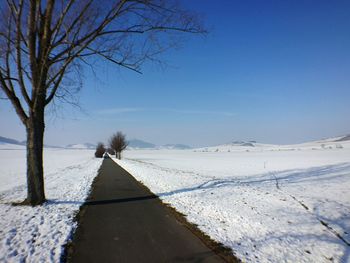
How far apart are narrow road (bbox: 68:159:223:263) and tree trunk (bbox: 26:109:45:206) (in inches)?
66.0

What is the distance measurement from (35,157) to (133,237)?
4.74m

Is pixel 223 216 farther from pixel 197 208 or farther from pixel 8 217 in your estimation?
pixel 8 217

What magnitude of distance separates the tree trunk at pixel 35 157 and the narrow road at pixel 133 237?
5.50 feet

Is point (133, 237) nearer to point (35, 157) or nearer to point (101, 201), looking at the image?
point (101, 201)

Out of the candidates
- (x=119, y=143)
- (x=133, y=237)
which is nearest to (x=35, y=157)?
(x=133, y=237)

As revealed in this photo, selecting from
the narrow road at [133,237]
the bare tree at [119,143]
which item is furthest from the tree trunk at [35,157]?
the bare tree at [119,143]

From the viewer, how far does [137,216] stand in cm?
686

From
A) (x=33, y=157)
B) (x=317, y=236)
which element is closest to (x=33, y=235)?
(x=33, y=157)

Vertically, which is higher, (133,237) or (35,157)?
(35,157)

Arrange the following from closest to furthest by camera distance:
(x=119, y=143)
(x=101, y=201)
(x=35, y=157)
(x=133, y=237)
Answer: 1. (x=133, y=237)
2. (x=35, y=157)
3. (x=101, y=201)
4. (x=119, y=143)

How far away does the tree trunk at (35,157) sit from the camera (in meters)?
7.70

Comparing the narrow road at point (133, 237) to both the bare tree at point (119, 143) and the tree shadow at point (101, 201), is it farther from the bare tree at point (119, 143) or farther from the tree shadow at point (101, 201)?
the bare tree at point (119, 143)

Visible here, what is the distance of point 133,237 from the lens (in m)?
5.21

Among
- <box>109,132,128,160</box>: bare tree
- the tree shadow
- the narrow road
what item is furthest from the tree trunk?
<box>109,132,128,160</box>: bare tree
